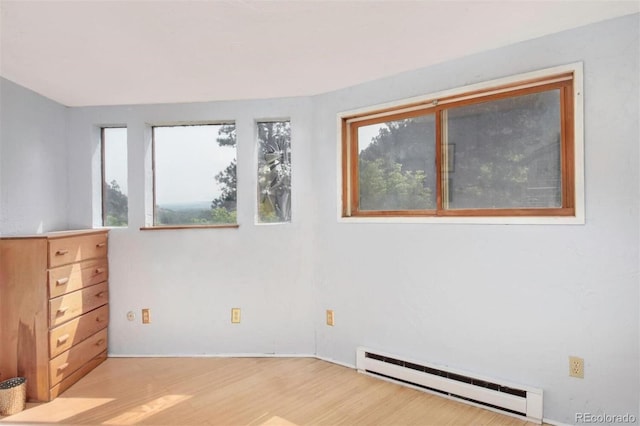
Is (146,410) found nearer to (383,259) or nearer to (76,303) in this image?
(76,303)

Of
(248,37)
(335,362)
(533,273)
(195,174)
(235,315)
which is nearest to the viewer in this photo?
(248,37)

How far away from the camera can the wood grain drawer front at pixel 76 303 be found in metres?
2.47

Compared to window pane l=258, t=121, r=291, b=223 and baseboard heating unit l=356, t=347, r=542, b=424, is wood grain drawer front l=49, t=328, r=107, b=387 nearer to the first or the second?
window pane l=258, t=121, r=291, b=223

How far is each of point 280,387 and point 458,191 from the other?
1878mm

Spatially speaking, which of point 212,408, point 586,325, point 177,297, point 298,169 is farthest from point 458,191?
point 177,297

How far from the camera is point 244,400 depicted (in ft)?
7.72

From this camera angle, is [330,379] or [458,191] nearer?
[458,191]

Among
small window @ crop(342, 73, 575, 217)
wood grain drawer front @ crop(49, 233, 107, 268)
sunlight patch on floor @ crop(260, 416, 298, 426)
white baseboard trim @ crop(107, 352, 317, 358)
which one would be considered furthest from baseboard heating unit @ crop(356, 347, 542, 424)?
wood grain drawer front @ crop(49, 233, 107, 268)

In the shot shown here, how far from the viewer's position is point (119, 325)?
3164mm

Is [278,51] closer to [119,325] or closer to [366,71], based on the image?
[366,71]

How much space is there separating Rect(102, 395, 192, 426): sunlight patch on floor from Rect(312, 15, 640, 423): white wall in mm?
1347

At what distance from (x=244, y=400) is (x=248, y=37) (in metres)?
2.28

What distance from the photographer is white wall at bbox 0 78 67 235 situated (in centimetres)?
250

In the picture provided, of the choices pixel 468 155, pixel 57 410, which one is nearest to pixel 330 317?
pixel 468 155
